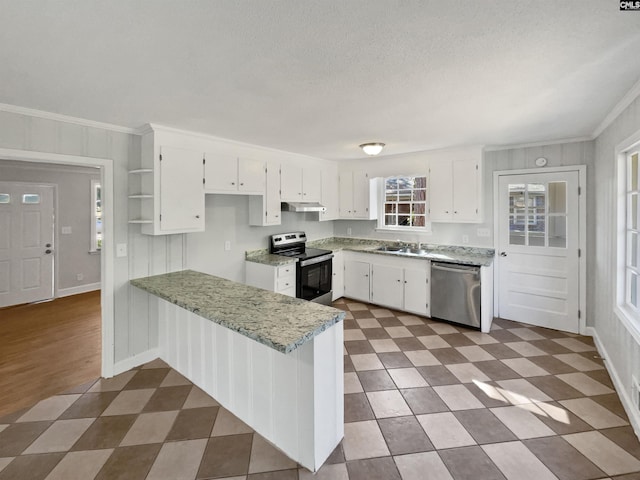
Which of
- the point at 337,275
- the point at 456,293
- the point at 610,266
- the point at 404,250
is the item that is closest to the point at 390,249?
the point at 404,250

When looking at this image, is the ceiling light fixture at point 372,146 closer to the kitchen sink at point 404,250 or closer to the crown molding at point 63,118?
the kitchen sink at point 404,250

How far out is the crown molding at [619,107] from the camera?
2066mm

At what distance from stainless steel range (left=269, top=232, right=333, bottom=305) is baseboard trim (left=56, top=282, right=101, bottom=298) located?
4.10 m

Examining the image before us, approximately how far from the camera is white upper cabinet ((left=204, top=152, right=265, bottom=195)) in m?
3.26

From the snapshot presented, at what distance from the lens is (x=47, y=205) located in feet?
17.4

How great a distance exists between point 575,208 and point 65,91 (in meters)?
5.04

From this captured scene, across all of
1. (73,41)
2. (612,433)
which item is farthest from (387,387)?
(73,41)

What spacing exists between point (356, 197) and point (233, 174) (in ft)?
7.45

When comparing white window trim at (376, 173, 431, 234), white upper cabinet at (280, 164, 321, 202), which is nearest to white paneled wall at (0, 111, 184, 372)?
white upper cabinet at (280, 164, 321, 202)

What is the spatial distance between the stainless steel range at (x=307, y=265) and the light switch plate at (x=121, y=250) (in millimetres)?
1865

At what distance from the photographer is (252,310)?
2.05 m

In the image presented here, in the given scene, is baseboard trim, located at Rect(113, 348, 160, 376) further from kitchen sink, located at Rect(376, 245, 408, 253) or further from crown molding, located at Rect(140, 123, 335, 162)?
kitchen sink, located at Rect(376, 245, 408, 253)

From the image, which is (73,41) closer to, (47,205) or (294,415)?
(294,415)

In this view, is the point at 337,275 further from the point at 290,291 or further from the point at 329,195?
the point at 329,195
